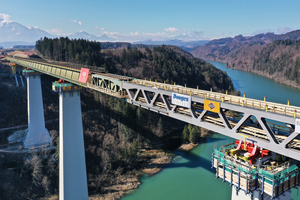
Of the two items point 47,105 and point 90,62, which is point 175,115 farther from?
point 90,62

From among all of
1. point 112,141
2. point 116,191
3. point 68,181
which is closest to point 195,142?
point 112,141

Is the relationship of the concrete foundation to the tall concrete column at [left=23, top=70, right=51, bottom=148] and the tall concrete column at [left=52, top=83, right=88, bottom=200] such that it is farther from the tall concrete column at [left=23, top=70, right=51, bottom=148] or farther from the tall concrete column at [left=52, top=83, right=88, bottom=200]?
the tall concrete column at [left=23, top=70, right=51, bottom=148]

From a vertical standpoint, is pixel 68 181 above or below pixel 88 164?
above

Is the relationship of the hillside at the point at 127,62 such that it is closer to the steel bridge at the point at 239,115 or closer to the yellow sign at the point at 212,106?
the steel bridge at the point at 239,115

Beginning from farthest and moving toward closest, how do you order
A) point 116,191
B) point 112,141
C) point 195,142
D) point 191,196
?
point 195,142
point 112,141
point 116,191
point 191,196

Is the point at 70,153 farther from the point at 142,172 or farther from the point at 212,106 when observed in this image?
the point at 212,106

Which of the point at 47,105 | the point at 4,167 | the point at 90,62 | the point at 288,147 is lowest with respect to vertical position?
the point at 4,167

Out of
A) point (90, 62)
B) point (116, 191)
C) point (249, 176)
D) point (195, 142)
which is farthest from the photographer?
point (90, 62)
